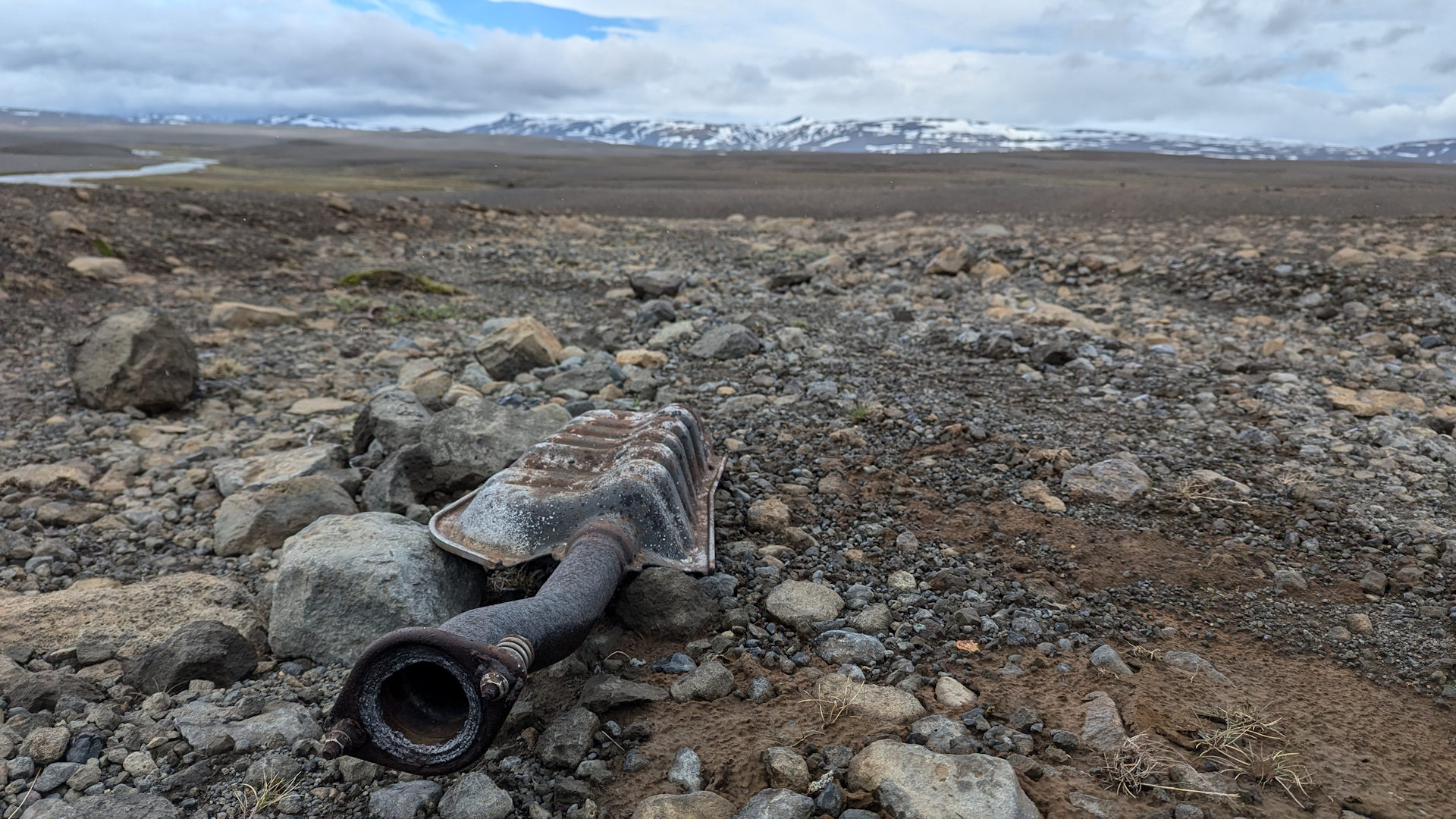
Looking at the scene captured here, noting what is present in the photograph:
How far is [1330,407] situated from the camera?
5.51 metres

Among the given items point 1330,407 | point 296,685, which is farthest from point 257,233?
point 1330,407

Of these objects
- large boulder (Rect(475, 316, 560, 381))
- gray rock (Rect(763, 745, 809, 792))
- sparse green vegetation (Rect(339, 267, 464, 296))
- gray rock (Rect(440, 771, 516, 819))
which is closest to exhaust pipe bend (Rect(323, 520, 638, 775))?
gray rock (Rect(440, 771, 516, 819))

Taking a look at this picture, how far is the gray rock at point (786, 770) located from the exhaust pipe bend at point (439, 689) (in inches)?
28.0

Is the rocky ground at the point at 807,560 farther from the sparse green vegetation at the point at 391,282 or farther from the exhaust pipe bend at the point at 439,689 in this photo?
the sparse green vegetation at the point at 391,282

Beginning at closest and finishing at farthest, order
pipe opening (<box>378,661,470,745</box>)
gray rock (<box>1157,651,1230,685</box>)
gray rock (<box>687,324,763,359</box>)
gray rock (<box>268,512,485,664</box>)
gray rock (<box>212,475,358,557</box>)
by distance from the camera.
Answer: pipe opening (<box>378,661,470,745</box>)
gray rock (<box>1157,651,1230,685</box>)
gray rock (<box>268,512,485,664</box>)
gray rock (<box>212,475,358,557</box>)
gray rock (<box>687,324,763,359</box>)

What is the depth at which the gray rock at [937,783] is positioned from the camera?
83.4 inches

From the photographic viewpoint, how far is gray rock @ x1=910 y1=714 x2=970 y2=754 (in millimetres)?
2439

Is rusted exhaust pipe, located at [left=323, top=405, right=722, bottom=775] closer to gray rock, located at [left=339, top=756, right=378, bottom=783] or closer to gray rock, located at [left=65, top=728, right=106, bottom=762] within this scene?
gray rock, located at [left=339, top=756, right=378, bottom=783]

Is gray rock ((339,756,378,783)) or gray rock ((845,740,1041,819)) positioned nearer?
gray rock ((845,740,1041,819))

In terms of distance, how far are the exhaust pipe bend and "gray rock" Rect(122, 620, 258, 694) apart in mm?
1091

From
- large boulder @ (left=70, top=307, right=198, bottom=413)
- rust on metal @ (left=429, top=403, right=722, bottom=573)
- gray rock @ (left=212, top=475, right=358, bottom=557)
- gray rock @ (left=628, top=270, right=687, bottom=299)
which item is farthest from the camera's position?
gray rock @ (left=628, top=270, right=687, bottom=299)

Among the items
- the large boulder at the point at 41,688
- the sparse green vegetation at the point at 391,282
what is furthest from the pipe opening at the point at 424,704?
the sparse green vegetation at the point at 391,282

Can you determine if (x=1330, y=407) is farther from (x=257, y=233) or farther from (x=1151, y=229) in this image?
(x=257, y=233)

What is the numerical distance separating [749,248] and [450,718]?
45.2 ft
